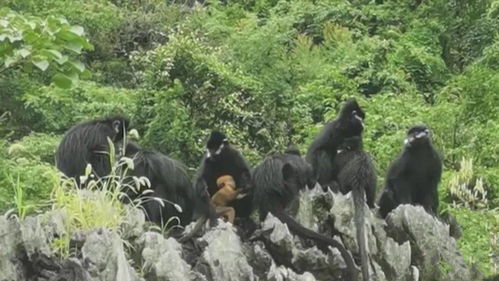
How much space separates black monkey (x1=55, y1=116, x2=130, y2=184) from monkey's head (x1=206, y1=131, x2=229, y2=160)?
1.70 ft

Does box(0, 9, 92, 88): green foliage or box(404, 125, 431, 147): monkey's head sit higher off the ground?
box(0, 9, 92, 88): green foliage

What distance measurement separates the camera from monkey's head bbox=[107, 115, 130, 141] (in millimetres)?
5543

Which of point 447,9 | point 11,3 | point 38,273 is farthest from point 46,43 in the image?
point 447,9

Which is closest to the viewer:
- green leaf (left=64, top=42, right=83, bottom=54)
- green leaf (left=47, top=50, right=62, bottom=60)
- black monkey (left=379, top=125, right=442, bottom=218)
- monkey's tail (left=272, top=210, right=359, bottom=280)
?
green leaf (left=47, top=50, right=62, bottom=60)

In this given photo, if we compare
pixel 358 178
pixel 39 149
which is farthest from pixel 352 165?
pixel 39 149

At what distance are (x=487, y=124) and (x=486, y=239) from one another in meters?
2.46

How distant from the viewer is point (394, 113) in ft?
32.0

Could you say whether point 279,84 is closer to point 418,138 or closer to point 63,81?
point 418,138

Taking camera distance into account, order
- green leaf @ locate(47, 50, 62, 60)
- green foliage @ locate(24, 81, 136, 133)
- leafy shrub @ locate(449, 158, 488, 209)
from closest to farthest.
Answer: green leaf @ locate(47, 50, 62, 60), leafy shrub @ locate(449, 158, 488, 209), green foliage @ locate(24, 81, 136, 133)

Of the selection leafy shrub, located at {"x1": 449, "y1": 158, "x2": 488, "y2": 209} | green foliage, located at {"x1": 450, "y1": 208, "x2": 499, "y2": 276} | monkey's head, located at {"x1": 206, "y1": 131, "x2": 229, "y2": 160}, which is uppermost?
monkey's head, located at {"x1": 206, "y1": 131, "x2": 229, "y2": 160}

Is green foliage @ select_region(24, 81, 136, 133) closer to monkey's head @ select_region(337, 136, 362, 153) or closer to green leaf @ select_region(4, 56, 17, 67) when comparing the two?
monkey's head @ select_region(337, 136, 362, 153)

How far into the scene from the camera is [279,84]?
34.2ft

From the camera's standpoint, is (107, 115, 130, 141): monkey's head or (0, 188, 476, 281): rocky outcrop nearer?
(0, 188, 476, 281): rocky outcrop

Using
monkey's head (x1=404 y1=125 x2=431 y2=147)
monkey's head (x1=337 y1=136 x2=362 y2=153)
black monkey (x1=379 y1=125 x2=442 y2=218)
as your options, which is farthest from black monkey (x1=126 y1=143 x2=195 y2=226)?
monkey's head (x1=404 y1=125 x2=431 y2=147)
